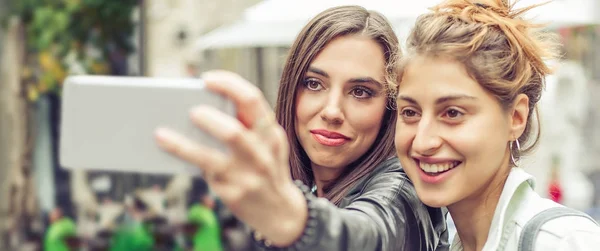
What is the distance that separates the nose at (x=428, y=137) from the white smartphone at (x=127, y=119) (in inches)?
22.8

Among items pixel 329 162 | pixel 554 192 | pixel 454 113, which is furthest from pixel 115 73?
pixel 454 113

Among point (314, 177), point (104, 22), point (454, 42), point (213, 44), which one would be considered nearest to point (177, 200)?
point (104, 22)

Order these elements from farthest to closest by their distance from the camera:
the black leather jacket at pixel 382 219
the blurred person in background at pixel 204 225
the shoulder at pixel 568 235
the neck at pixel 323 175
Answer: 1. the blurred person in background at pixel 204 225
2. the neck at pixel 323 175
3. the shoulder at pixel 568 235
4. the black leather jacket at pixel 382 219

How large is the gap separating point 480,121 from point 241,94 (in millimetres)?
639

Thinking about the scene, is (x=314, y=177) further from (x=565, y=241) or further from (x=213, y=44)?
(x=213, y=44)

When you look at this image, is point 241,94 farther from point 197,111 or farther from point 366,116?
point 366,116

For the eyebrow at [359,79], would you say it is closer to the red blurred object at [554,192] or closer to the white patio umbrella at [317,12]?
the red blurred object at [554,192]

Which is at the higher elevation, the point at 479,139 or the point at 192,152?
the point at 192,152

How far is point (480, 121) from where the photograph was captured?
1.63m

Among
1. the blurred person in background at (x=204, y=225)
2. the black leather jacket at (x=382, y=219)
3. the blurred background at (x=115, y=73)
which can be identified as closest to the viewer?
the black leather jacket at (x=382, y=219)

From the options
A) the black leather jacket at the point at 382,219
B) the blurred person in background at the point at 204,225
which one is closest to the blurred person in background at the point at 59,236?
the blurred person in background at the point at 204,225

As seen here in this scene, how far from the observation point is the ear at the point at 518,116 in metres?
1.71

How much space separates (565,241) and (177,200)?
7.75 m

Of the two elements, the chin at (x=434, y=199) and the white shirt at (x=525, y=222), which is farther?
the chin at (x=434, y=199)
